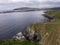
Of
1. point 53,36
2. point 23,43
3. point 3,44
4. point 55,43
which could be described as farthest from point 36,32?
point 55,43

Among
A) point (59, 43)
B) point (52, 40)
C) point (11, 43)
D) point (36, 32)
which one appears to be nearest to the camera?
point (59, 43)

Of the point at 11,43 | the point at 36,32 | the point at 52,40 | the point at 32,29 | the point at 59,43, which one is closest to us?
the point at 59,43

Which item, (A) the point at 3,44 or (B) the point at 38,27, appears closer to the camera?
(A) the point at 3,44

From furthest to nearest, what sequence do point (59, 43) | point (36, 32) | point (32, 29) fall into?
point (32, 29), point (36, 32), point (59, 43)

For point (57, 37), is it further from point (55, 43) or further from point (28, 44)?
point (28, 44)

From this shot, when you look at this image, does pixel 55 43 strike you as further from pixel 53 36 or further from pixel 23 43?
pixel 23 43

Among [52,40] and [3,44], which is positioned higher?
[52,40]

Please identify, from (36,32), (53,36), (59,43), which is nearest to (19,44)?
(36,32)

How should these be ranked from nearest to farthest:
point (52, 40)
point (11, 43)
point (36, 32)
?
1. point (52, 40)
2. point (11, 43)
3. point (36, 32)

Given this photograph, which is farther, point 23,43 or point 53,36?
point 23,43
